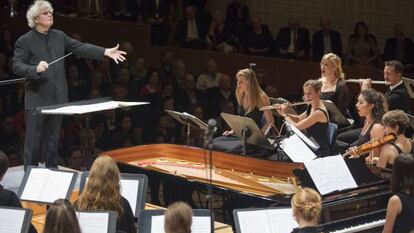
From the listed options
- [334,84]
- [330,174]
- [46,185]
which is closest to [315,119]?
[334,84]

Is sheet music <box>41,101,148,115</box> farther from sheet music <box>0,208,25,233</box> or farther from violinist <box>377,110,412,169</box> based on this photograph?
violinist <box>377,110,412,169</box>

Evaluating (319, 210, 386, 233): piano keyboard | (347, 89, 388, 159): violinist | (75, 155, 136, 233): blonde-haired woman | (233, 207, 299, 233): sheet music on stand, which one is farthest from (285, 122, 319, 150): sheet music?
(75, 155, 136, 233): blonde-haired woman

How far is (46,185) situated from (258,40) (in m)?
7.10

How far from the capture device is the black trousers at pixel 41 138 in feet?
25.0

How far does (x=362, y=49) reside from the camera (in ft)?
43.2

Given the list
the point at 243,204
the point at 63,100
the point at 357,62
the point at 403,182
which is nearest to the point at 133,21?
the point at 357,62

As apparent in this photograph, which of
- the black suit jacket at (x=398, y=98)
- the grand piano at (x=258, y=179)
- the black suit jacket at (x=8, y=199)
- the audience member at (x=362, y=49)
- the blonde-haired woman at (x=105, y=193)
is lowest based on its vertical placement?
the grand piano at (x=258, y=179)

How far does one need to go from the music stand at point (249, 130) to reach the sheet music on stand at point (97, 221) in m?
2.80

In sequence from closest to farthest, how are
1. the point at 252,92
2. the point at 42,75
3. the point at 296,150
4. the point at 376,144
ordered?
the point at 376,144, the point at 296,150, the point at 42,75, the point at 252,92

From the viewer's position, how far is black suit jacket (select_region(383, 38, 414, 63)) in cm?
1288

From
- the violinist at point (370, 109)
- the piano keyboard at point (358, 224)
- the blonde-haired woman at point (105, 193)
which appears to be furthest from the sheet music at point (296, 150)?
the blonde-haired woman at point (105, 193)

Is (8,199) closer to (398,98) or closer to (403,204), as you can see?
(403,204)

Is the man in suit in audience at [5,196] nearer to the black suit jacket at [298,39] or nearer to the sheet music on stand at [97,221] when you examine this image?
the sheet music on stand at [97,221]

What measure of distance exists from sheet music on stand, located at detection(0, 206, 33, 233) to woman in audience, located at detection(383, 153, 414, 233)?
7.75ft
